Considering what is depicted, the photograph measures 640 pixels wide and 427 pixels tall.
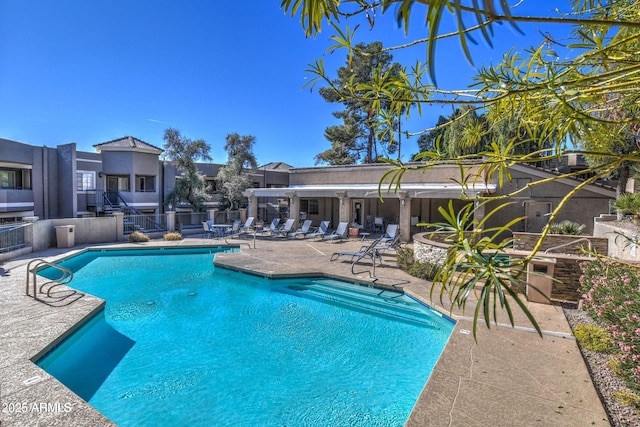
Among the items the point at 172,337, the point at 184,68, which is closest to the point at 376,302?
the point at 172,337

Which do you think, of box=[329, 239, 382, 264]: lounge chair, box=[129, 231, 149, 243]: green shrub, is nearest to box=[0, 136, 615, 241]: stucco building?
box=[329, 239, 382, 264]: lounge chair

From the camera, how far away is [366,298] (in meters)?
11.2

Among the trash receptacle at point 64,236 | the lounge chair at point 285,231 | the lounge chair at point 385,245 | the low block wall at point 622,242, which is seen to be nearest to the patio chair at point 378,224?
the lounge chair at point 285,231

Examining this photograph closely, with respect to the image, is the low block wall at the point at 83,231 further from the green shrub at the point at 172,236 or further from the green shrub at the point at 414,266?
the green shrub at the point at 414,266

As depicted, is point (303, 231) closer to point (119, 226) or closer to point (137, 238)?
point (137, 238)

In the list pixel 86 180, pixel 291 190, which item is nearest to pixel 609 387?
pixel 291 190

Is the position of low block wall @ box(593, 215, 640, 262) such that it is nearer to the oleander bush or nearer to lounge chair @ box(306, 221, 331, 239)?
the oleander bush

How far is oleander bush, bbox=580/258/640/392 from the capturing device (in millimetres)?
4781

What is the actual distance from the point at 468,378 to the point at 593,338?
3422mm

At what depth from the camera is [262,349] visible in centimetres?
780

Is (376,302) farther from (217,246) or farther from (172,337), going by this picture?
(217,246)

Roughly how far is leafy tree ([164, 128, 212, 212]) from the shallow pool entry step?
20.1m

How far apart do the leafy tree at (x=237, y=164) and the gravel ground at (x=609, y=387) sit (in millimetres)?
28695

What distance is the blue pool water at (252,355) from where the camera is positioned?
224 inches
